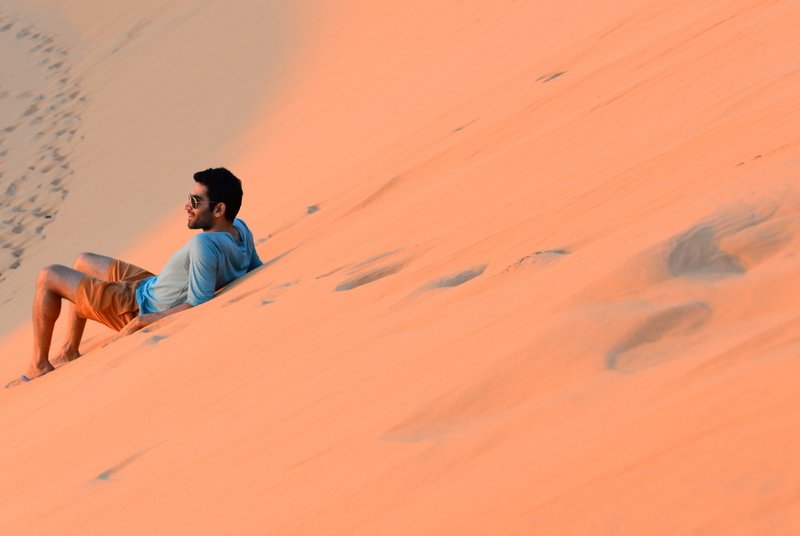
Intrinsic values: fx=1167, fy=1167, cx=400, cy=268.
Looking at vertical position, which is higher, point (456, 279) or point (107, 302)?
point (107, 302)

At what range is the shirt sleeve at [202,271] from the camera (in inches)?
173

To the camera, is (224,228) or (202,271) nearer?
(202,271)

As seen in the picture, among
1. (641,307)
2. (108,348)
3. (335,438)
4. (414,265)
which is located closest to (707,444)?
(641,307)

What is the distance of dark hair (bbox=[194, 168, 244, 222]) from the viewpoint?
15.5 ft

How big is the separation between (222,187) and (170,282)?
17.5 inches

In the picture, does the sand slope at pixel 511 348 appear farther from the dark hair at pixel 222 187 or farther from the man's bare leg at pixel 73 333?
the dark hair at pixel 222 187

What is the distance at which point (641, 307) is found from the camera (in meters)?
2.19

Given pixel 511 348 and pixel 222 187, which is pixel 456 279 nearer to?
pixel 511 348

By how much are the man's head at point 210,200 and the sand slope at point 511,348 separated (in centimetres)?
34

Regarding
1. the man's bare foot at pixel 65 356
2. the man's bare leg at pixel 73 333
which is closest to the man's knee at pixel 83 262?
the man's bare leg at pixel 73 333

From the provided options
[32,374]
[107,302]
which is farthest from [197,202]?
[32,374]

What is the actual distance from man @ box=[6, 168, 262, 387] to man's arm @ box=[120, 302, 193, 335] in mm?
24

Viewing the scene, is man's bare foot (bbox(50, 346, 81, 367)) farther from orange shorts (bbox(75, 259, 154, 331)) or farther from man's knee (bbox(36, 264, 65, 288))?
man's knee (bbox(36, 264, 65, 288))

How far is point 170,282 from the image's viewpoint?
4.60m
